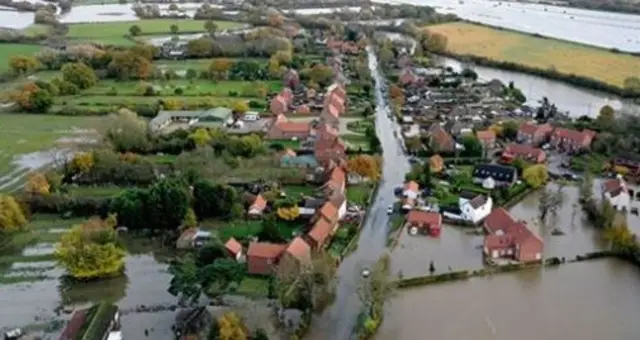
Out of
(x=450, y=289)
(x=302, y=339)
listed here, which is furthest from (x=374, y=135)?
(x=302, y=339)

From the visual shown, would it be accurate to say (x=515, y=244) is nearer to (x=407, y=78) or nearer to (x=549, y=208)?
(x=549, y=208)

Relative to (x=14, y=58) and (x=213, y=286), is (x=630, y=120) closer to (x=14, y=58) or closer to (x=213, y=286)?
(x=213, y=286)

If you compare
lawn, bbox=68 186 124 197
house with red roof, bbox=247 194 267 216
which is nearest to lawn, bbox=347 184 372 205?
house with red roof, bbox=247 194 267 216

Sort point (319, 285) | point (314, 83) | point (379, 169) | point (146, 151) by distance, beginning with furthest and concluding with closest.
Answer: point (314, 83) → point (146, 151) → point (379, 169) → point (319, 285)

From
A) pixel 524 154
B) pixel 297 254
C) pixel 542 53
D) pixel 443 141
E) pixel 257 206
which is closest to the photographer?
pixel 297 254

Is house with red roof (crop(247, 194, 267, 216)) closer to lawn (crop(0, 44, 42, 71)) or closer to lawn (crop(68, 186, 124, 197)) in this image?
lawn (crop(68, 186, 124, 197))

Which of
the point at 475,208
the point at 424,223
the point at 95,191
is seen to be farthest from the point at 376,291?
the point at 95,191
